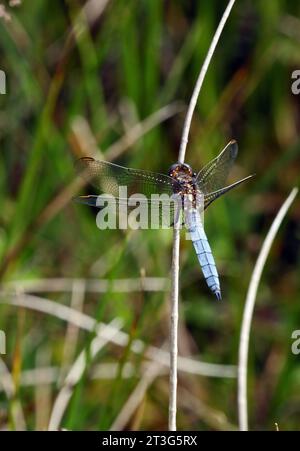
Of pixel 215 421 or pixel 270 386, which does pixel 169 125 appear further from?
pixel 215 421

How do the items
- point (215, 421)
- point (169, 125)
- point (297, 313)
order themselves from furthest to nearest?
point (169, 125), point (297, 313), point (215, 421)

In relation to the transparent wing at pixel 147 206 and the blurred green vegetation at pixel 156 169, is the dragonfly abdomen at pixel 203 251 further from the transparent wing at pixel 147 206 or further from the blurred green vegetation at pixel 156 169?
the blurred green vegetation at pixel 156 169

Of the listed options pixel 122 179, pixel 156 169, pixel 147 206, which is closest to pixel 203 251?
pixel 147 206

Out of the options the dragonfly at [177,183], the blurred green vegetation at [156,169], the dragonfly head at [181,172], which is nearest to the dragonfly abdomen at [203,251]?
the dragonfly at [177,183]

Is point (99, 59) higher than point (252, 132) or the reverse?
the reverse

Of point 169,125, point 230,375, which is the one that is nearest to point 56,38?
point 169,125

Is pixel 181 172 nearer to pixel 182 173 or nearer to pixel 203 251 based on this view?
pixel 182 173

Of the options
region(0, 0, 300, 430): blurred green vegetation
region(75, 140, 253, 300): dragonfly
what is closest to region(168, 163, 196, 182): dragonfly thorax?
region(75, 140, 253, 300): dragonfly
